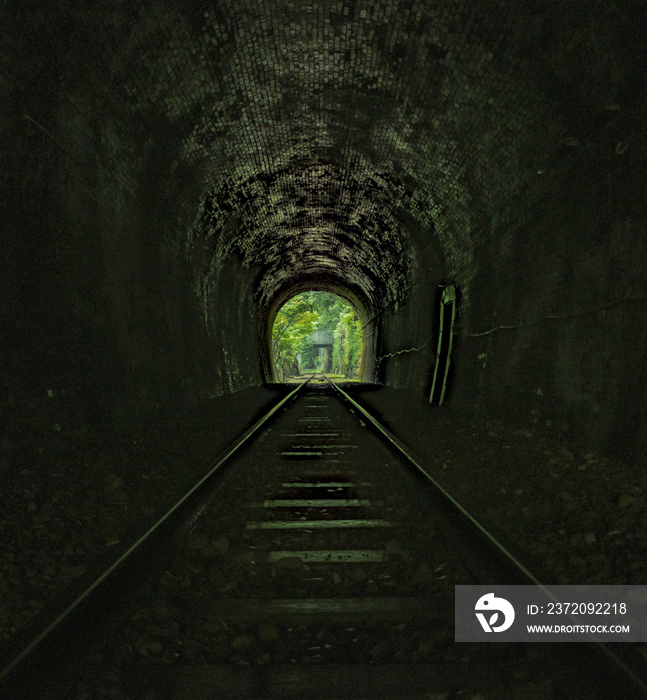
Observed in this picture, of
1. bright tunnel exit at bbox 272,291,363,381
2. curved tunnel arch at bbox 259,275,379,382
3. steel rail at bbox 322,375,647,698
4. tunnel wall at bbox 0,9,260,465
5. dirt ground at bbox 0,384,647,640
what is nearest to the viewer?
steel rail at bbox 322,375,647,698

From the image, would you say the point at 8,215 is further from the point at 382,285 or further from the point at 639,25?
the point at 382,285

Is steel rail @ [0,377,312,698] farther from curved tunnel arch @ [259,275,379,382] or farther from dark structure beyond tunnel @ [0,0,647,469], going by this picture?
curved tunnel arch @ [259,275,379,382]

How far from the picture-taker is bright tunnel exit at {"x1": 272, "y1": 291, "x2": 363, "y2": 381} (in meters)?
30.8

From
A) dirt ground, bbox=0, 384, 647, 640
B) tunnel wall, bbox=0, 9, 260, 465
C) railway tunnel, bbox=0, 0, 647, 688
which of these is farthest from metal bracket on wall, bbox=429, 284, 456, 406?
tunnel wall, bbox=0, 9, 260, 465

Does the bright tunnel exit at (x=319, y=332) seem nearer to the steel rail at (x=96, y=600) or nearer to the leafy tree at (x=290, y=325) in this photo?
the leafy tree at (x=290, y=325)

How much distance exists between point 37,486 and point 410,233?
9.35 metres

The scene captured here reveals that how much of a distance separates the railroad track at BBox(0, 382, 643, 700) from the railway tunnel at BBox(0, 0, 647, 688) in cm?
168

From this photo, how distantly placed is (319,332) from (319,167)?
51351 millimetres

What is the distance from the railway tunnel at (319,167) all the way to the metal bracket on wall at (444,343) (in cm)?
39

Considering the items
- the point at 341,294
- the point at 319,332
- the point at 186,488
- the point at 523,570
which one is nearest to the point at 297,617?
the point at 523,570

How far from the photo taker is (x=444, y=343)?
425 inches

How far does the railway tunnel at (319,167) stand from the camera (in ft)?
14.8

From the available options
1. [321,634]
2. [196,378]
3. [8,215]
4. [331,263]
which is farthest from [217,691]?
[331,263]

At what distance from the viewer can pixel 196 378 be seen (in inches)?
409
